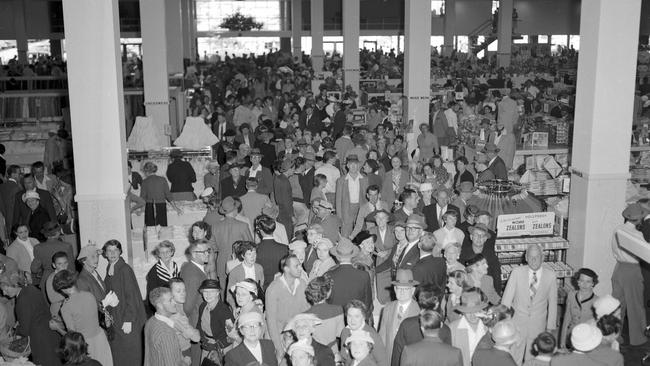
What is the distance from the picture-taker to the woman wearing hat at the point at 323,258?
6594 millimetres

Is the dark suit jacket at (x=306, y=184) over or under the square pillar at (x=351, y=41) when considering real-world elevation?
under

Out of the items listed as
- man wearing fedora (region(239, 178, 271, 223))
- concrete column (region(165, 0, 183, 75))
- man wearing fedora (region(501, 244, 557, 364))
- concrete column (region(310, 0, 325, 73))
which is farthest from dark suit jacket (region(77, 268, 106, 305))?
concrete column (region(310, 0, 325, 73))

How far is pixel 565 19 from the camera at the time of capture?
3697 centimetres

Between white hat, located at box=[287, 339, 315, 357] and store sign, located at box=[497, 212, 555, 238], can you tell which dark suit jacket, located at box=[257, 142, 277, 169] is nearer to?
store sign, located at box=[497, 212, 555, 238]

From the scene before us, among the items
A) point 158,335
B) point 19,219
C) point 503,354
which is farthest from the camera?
point 19,219

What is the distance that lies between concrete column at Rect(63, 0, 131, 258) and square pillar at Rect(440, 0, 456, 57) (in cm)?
2924

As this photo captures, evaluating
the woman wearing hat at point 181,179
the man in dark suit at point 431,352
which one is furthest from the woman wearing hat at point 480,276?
the woman wearing hat at point 181,179

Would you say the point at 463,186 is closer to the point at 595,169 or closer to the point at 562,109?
the point at 595,169

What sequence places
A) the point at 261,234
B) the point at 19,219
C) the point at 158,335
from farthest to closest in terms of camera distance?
the point at 19,219, the point at 261,234, the point at 158,335

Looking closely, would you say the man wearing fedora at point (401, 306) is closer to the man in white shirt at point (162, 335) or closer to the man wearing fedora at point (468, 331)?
the man wearing fedora at point (468, 331)

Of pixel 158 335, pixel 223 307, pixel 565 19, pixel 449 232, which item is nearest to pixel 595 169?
pixel 449 232

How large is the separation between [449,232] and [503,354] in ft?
8.73

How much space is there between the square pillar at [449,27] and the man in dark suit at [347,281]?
30701 mm

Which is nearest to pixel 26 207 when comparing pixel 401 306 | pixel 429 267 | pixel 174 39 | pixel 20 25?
pixel 429 267
